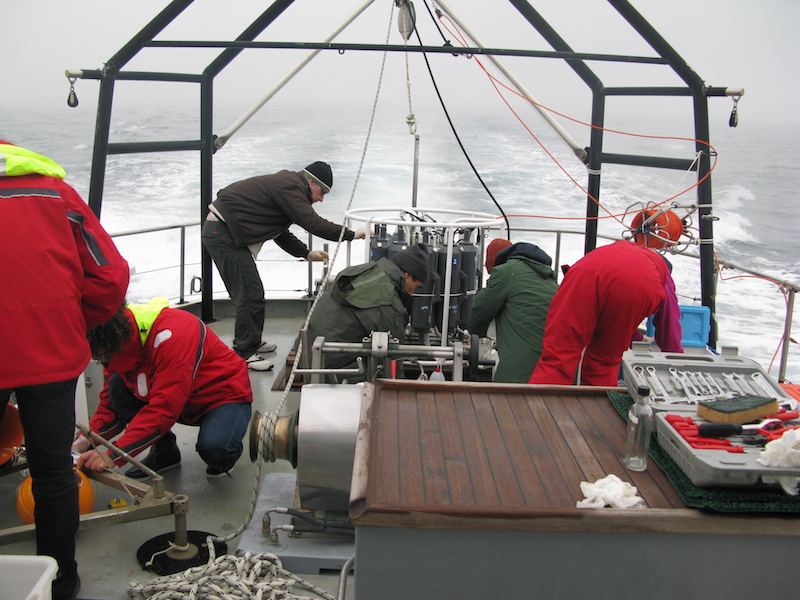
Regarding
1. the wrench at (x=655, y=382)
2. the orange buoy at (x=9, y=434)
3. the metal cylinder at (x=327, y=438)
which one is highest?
the wrench at (x=655, y=382)

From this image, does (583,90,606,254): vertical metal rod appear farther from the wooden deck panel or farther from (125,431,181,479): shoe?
the wooden deck panel

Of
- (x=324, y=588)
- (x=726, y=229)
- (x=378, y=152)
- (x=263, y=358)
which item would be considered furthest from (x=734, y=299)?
(x=324, y=588)

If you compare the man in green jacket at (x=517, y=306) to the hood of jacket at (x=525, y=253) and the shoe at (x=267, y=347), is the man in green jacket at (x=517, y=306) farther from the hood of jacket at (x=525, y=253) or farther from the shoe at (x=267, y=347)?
the shoe at (x=267, y=347)

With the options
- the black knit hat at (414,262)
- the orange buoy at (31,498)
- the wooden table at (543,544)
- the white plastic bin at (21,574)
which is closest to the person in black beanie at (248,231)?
the black knit hat at (414,262)

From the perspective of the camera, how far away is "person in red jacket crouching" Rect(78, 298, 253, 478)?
8.16 feet

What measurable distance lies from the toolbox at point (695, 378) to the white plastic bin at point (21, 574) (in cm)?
149

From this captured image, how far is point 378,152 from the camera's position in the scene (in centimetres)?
1583

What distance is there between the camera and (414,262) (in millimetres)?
3295

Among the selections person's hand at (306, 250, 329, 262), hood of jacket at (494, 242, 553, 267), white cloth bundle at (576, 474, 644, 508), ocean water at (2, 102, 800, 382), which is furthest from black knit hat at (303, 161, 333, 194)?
ocean water at (2, 102, 800, 382)

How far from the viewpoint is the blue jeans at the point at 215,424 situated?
8.96ft

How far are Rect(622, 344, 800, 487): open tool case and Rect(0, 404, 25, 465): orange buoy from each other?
205cm

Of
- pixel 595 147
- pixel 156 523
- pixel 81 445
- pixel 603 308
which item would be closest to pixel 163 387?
pixel 81 445

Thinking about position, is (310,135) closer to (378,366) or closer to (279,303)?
(279,303)

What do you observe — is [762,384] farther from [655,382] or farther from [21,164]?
[21,164]
